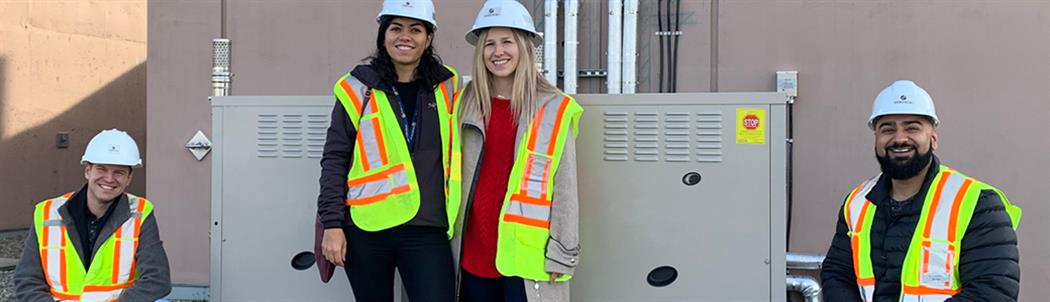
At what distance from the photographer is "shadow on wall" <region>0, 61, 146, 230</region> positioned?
23.5ft

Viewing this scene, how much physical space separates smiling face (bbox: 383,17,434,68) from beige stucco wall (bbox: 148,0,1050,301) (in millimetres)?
1797

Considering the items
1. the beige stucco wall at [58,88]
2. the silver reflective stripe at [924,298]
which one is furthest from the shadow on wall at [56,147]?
the silver reflective stripe at [924,298]

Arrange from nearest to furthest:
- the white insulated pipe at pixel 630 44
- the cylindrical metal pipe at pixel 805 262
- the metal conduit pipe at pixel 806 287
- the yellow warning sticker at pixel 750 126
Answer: the yellow warning sticker at pixel 750 126 < the metal conduit pipe at pixel 806 287 < the cylindrical metal pipe at pixel 805 262 < the white insulated pipe at pixel 630 44

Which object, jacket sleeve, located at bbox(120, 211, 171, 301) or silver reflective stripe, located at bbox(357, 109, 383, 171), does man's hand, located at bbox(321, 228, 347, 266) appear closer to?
silver reflective stripe, located at bbox(357, 109, 383, 171)

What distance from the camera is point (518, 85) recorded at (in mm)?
2236

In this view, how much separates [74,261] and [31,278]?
0.15 m

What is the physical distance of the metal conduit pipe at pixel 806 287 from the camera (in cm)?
343

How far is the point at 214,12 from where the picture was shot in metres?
4.43

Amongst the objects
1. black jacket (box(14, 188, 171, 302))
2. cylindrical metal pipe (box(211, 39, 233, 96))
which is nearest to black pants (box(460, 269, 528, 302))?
black jacket (box(14, 188, 171, 302))

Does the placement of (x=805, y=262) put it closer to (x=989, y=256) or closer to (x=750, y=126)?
(x=750, y=126)

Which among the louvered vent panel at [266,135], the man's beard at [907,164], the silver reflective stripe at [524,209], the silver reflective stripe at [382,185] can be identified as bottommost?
the silver reflective stripe at [524,209]

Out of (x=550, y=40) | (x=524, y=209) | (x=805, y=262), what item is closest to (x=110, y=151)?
(x=524, y=209)

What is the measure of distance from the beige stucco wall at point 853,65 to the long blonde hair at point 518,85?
1.82m

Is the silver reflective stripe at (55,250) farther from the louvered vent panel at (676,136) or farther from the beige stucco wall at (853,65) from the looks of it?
the louvered vent panel at (676,136)
